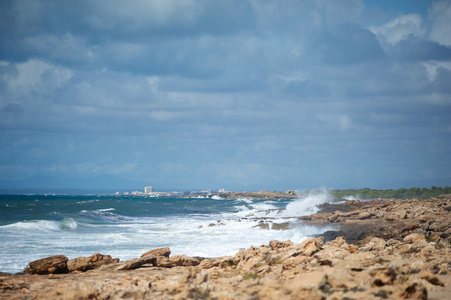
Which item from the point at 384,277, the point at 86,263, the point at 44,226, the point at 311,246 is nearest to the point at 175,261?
the point at 86,263

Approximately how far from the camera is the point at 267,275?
11.1 m

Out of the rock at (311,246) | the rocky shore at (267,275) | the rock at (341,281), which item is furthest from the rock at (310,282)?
the rock at (311,246)

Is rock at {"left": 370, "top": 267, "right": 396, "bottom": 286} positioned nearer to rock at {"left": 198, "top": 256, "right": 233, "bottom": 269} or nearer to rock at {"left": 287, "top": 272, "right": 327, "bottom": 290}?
rock at {"left": 287, "top": 272, "right": 327, "bottom": 290}

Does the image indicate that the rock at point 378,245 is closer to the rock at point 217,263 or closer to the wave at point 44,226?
the rock at point 217,263

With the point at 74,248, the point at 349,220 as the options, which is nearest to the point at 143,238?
the point at 74,248

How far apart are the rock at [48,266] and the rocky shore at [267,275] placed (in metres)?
0.03

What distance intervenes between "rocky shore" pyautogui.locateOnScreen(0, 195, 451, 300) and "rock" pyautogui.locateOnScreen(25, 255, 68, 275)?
0.03 m

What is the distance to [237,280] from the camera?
10.3 m

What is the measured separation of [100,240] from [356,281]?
72.9ft

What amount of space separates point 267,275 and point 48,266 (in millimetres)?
8435

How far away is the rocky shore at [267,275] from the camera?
7230 millimetres

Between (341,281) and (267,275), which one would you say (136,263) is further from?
(341,281)

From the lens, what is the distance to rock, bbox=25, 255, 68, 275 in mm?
14750

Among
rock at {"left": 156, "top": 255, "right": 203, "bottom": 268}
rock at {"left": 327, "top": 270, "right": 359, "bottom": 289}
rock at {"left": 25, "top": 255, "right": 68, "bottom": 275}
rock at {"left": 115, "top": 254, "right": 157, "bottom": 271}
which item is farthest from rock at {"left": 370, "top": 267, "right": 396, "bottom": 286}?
rock at {"left": 25, "top": 255, "right": 68, "bottom": 275}
